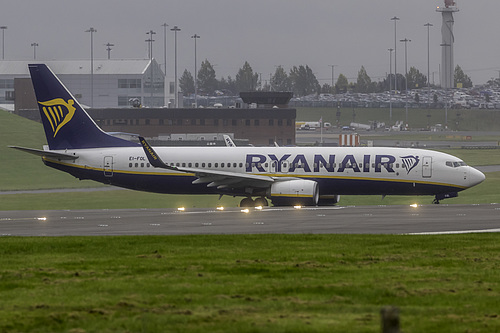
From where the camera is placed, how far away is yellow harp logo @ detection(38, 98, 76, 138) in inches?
2024

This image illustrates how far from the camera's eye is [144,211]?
4353 cm

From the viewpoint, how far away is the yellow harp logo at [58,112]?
2024 inches

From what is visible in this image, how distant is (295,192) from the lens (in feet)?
154

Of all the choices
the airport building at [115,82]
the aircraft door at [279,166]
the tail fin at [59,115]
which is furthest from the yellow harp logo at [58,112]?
the airport building at [115,82]

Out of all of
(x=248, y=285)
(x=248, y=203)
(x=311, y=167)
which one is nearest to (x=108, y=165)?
(x=248, y=203)

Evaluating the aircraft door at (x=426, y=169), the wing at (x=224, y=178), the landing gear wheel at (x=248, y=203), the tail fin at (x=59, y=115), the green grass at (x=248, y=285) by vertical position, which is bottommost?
the landing gear wheel at (x=248, y=203)

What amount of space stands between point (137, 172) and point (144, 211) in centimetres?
838

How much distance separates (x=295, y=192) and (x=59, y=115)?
1482 cm

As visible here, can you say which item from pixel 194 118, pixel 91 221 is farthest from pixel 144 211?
pixel 194 118

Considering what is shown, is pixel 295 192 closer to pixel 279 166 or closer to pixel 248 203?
pixel 279 166

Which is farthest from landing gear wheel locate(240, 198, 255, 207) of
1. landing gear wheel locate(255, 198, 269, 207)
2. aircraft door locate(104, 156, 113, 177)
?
aircraft door locate(104, 156, 113, 177)

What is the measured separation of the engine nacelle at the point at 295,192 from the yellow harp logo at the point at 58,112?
12.9 meters

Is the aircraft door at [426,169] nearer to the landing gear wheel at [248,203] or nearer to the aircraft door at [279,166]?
the aircraft door at [279,166]

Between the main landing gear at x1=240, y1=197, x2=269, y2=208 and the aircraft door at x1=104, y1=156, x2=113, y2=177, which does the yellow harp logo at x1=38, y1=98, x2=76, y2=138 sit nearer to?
the aircraft door at x1=104, y1=156, x2=113, y2=177
